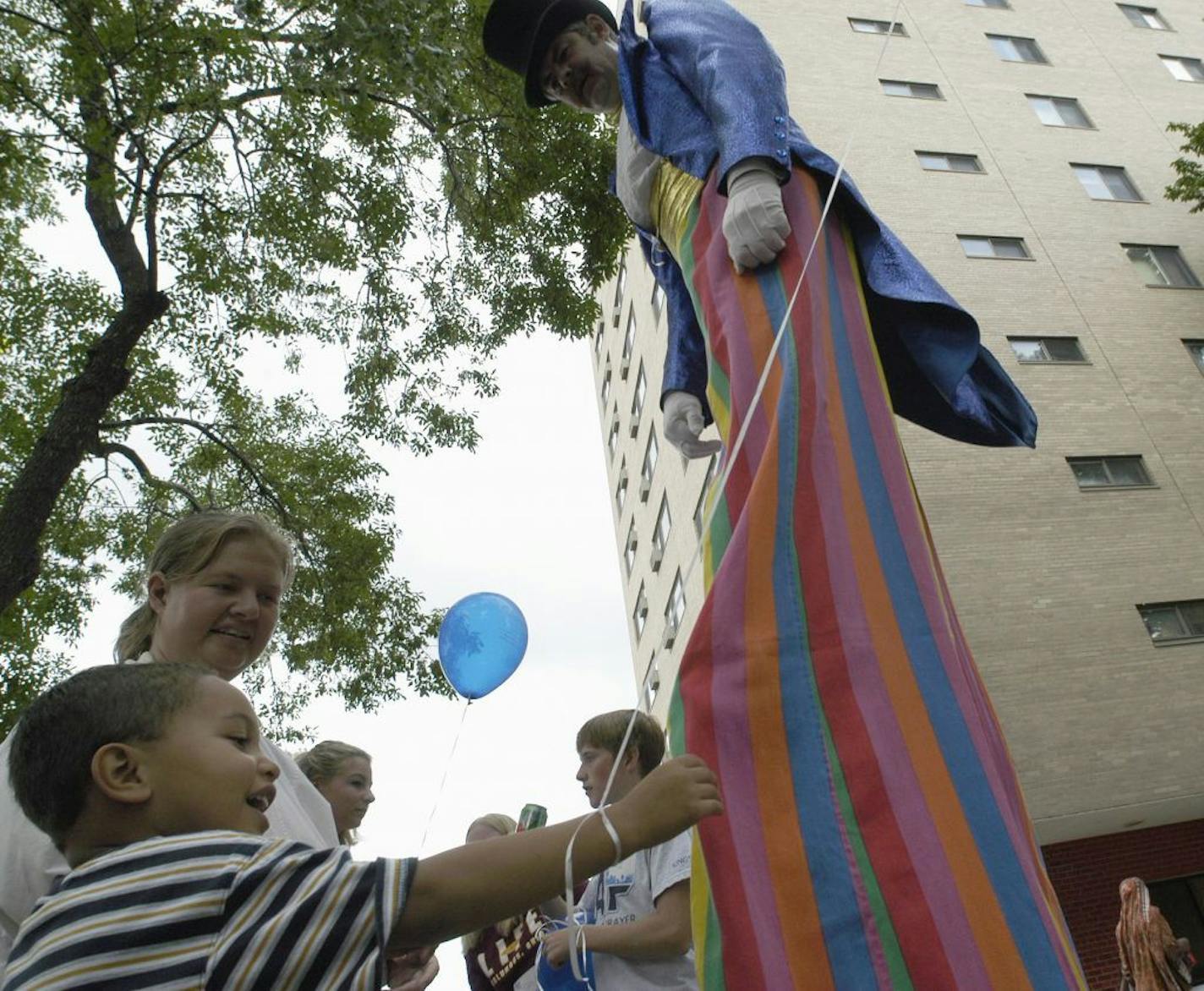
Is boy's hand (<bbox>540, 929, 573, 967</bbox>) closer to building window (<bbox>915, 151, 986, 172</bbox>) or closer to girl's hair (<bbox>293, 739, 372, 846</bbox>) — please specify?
girl's hair (<bbox>293, 739, 372, 846</bbox>)

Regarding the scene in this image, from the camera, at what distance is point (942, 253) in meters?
15.8

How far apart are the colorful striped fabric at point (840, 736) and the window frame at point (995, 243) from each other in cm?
1602

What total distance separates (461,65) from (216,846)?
6.81 m

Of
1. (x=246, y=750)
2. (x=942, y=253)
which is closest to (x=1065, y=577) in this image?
(x=942, y=253)

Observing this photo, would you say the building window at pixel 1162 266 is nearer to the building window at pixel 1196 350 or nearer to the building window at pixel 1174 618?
the building window at pixel 1196 350

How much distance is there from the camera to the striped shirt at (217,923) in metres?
0.90

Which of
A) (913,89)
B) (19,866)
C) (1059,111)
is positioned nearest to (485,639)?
(19,866)

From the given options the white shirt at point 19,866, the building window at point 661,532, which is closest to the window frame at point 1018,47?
the building window at point 661,532

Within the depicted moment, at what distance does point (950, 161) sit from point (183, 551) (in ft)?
60.2

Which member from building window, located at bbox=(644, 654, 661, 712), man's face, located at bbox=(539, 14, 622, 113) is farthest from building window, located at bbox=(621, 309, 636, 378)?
man's face, located at bbox=(539, 14, 622, 113)

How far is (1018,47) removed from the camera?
19750 mm

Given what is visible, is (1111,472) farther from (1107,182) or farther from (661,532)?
(661,532)

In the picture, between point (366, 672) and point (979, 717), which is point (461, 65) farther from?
point (979, 717)

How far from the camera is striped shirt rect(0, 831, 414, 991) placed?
35.4 inches
